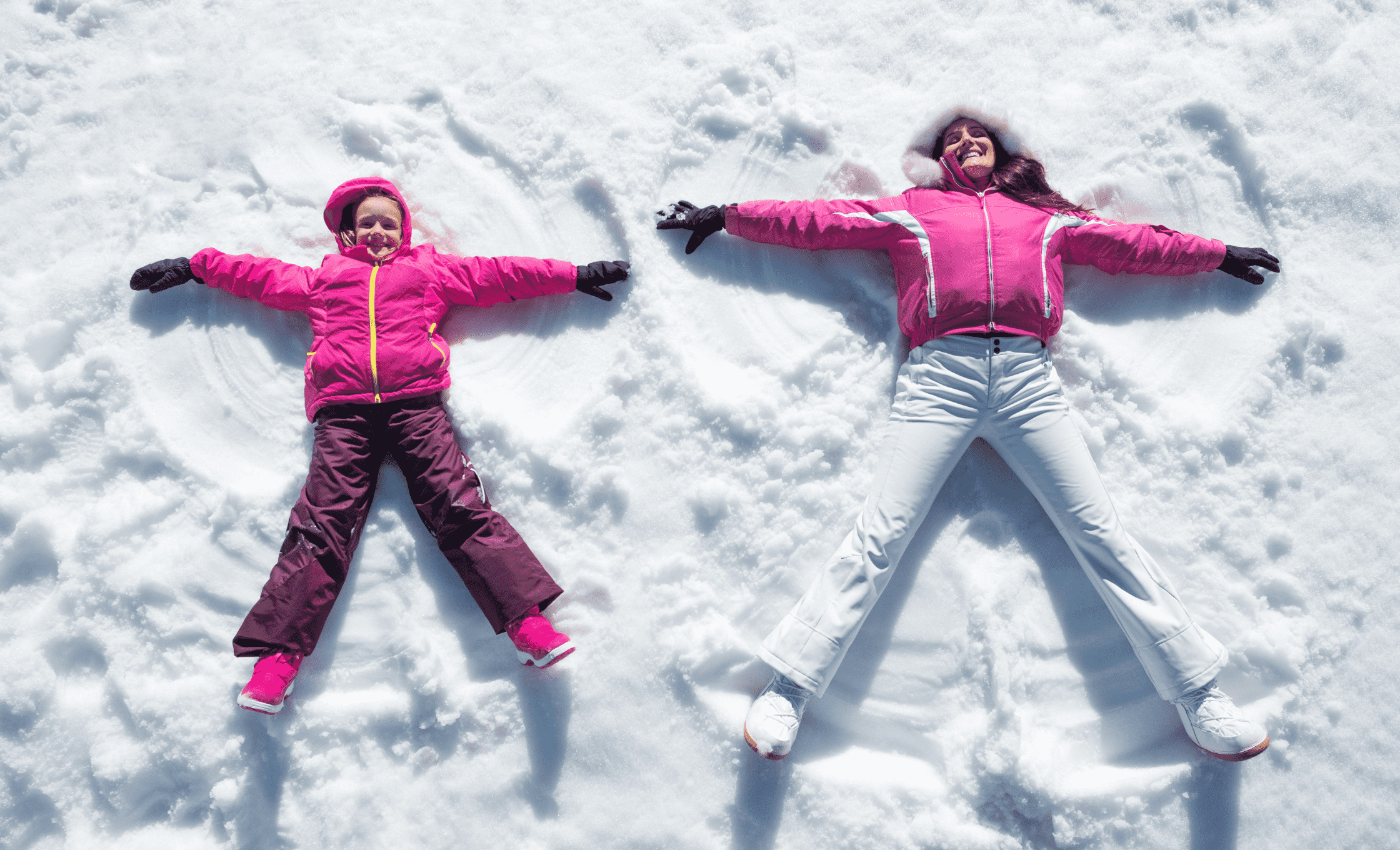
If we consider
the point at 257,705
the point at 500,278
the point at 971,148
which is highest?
the point at 971,148

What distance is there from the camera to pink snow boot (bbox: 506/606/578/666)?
227 cm

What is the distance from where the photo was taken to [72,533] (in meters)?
2.51

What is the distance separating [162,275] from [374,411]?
3.45ft

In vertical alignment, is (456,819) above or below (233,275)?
below

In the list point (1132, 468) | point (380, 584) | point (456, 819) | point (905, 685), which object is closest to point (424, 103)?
point (380, 584)

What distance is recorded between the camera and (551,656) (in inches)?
89.0

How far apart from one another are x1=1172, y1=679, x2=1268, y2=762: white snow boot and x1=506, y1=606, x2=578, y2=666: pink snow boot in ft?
6.85

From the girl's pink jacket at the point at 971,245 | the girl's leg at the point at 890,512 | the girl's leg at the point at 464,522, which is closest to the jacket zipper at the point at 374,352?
the girl's leg at the point at 464,522

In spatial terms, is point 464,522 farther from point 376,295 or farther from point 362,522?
point 376,295

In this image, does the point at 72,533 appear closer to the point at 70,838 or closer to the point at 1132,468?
the point at 70,838

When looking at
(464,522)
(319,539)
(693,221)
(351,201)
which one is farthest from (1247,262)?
(319,539)

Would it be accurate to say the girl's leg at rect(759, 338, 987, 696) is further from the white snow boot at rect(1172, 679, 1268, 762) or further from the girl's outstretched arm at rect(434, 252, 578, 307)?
the girl's outstretched arm at rect(434, 252, 578, 307)

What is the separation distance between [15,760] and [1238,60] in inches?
213

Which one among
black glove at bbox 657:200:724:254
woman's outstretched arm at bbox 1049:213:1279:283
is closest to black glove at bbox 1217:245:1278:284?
woman's outstretched arm at bbox 1049:213:1279:283
